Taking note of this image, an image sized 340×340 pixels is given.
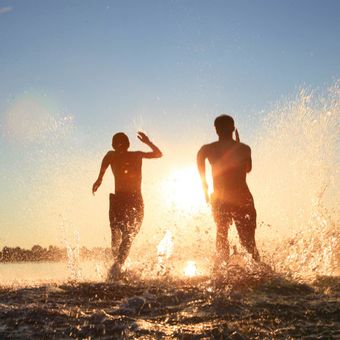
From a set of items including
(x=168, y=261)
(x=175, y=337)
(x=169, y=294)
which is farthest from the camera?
(x=168, y=261)

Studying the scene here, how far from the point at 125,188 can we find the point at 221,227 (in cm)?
226

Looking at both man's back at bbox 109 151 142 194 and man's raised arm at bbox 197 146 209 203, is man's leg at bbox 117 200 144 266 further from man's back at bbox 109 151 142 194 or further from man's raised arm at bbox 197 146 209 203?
man's raised arm at bbox 197 146 209 203

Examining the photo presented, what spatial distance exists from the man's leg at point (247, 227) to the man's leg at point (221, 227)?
0.16 metres

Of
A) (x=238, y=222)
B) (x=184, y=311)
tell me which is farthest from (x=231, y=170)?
(x=184, y=311)

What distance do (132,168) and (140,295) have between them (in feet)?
13.6

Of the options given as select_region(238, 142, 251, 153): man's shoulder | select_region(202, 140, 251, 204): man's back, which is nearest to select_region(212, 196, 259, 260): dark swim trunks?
select_region(202, 140, 251, 204): man's back

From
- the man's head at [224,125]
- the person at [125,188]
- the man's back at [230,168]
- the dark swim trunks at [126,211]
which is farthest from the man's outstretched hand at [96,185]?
the man's head at [224,125]

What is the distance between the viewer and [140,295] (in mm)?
4996

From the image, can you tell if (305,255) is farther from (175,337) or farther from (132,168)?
(175,337)

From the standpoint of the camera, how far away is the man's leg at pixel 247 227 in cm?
740

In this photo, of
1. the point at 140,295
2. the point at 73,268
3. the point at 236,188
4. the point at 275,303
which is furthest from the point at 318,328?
the point at 73,268

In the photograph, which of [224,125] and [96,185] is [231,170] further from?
[96,185]

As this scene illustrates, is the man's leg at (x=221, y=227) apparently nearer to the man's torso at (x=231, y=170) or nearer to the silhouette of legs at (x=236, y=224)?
the silhouette of legs at (x=236, y=224)

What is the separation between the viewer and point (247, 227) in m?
7.45
